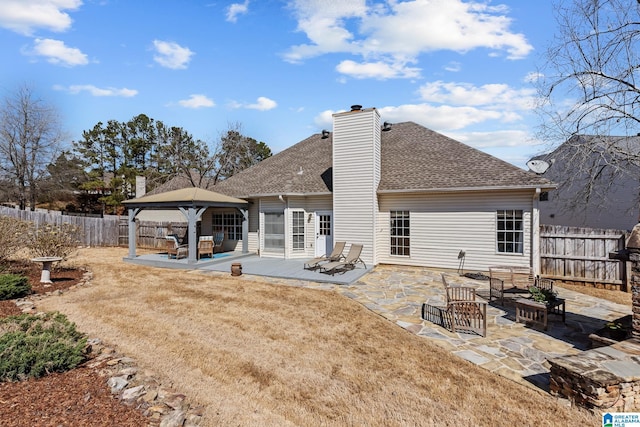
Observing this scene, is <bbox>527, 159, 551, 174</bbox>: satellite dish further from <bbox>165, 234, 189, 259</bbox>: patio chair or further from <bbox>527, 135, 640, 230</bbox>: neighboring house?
<bbox>165, 234, 189, 259</bbox>: patio chair

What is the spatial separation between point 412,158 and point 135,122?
34.7 metres

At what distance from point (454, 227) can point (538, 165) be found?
3.48 m

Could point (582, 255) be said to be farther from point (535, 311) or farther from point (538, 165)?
point (535, 311)

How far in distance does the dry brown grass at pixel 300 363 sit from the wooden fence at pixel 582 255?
7.51 m

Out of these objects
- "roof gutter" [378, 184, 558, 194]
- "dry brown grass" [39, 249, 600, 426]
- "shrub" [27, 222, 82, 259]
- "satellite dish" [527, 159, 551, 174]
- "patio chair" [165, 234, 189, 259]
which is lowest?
"dry brown grass" [39, 249, 600, 426]

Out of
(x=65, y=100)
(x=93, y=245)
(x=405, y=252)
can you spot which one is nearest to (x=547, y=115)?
(x=405, y=252)

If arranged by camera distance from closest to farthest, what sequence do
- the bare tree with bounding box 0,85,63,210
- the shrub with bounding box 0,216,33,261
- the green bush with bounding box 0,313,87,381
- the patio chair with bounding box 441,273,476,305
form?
the green bush with bounding box 0,313,87,381, the patio chair with bounding box 441,273,476,305, the shrub with bounding box 0,216,33,261, the bare tree with bounding box 0,85,63,210

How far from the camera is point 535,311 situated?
596 cm

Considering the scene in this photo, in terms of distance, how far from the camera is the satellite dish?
10355 mm

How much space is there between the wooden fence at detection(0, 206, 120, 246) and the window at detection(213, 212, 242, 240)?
26.3 ft

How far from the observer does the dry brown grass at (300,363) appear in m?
3.39

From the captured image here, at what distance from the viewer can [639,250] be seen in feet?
14.0

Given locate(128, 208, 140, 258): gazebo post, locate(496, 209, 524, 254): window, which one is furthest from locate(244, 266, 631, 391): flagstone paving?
locate(128, 208, 140, 258): gazebo post

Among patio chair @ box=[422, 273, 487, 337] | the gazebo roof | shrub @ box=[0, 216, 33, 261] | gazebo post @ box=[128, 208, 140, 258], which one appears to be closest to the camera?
patio chair @ box=[422, 273, 487, 337]
